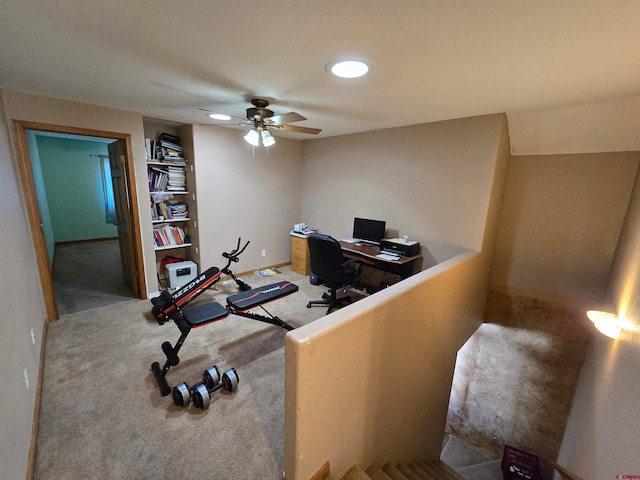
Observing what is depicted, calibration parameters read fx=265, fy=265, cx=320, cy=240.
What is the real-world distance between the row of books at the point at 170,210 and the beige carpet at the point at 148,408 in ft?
4.75

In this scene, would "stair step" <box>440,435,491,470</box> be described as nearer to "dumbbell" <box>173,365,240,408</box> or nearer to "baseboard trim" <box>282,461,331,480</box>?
"baseboard trim" <box>282,461,331,480</box>

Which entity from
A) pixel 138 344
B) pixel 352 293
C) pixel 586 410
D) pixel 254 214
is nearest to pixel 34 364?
pixel 138 344

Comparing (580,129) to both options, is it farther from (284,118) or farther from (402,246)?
(284,118)

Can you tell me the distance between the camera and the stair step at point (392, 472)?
189 cm

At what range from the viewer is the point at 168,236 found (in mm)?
3811

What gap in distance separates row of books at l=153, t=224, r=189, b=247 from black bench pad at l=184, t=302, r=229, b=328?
1.88 meters

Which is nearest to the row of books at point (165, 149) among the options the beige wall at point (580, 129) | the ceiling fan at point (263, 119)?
the ceiling fan at point (263, 119)

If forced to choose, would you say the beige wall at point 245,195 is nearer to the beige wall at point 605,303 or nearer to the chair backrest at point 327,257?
the chair backrest at point 327,257

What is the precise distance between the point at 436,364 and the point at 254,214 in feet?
11.0

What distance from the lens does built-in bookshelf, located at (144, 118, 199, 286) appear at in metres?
3.60

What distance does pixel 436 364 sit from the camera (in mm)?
2402

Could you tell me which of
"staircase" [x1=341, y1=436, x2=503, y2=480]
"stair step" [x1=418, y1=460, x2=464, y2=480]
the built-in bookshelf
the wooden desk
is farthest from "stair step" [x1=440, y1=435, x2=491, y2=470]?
the built-in bookshelf

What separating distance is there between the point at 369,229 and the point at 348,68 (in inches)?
95.5

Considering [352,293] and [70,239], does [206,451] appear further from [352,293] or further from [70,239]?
[70,239]
